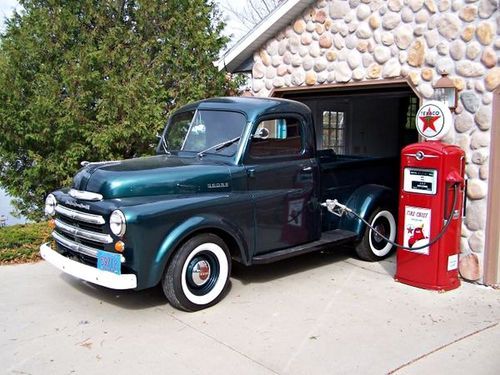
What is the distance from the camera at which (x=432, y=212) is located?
5527 mm

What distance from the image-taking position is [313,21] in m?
7.57

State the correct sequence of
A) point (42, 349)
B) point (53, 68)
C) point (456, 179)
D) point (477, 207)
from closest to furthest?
point (42, 349) → point (456, 179) → point (477, 207) → point (53, 68)

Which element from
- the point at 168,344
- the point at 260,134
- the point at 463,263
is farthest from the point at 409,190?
the point at 168,344

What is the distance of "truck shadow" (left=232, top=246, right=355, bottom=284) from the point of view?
617 cm

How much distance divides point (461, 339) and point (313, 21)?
4.93 metres

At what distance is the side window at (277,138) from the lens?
5.61m

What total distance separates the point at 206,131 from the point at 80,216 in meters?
1.72

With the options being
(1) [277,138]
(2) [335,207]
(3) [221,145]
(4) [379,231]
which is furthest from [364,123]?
(3) [221,145]

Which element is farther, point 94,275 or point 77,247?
point 77,247

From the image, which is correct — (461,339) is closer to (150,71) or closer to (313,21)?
(313,21)

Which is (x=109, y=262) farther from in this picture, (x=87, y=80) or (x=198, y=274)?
(x=87, y=80)

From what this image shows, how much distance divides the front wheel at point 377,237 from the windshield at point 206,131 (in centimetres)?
224

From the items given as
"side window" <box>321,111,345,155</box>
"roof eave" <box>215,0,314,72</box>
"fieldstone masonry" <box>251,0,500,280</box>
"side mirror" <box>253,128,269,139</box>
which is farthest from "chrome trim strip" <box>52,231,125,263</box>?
"side window" <box>321,111,345,155</box>

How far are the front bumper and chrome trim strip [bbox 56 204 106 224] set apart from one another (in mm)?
414
